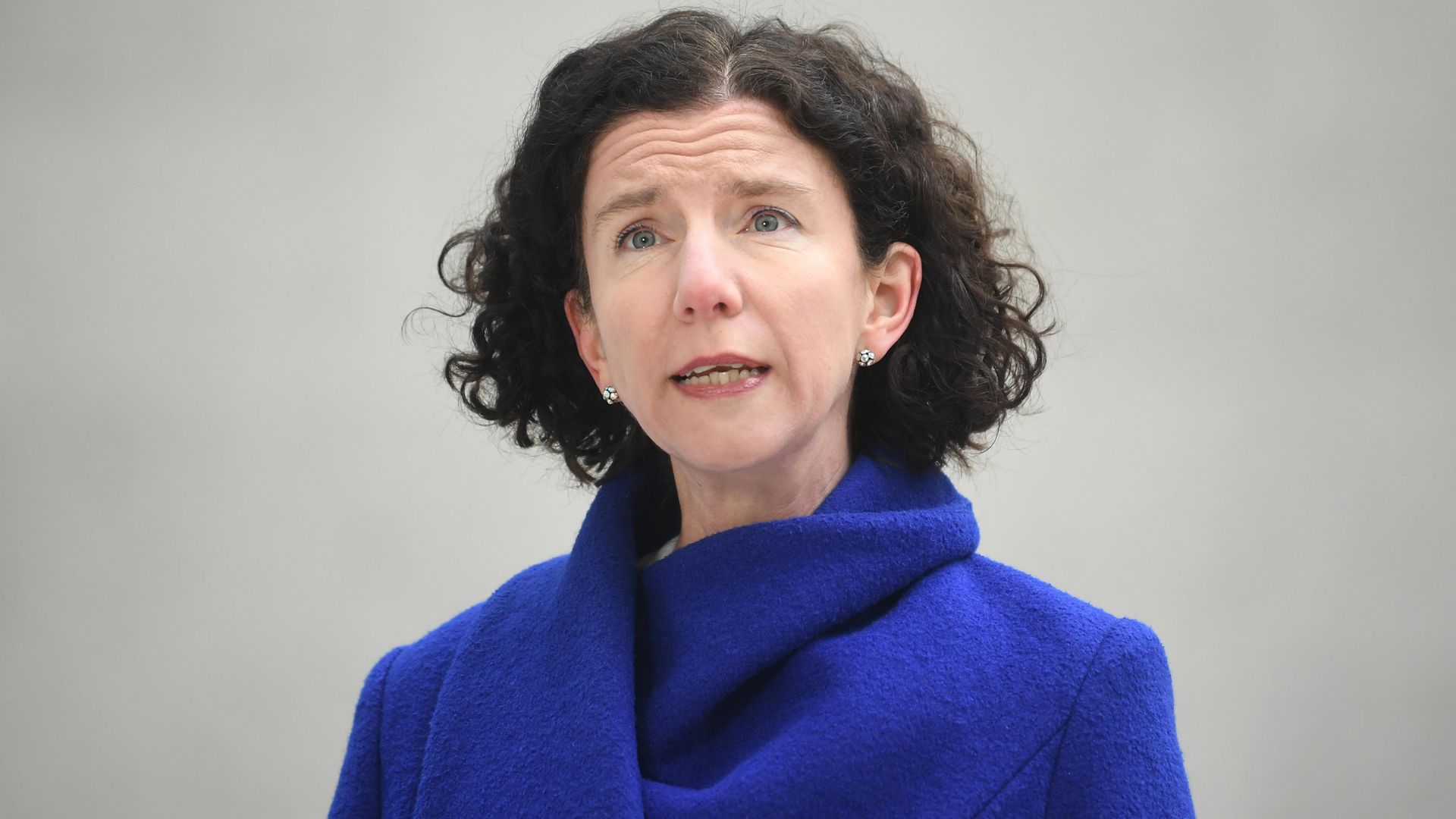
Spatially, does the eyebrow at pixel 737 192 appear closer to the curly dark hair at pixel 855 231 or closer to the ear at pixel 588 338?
the curly dark hair at pixel 855 231

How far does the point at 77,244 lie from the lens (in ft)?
11.1

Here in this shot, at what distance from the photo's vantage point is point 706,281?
64.2 inches

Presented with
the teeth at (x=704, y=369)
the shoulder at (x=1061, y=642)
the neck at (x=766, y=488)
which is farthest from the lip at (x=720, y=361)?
the shoulder at (x=1061, y=642)

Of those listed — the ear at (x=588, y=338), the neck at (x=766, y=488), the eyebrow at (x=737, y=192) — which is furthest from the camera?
the ear at (x=588, y=338)

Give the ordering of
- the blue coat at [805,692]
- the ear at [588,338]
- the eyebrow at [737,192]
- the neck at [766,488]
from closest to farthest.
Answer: the blue coat at [805,692] < the eyebrow at [737,192] < the neck at [766,488] < the ear at [588,338]

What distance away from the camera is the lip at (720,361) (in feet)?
5.41

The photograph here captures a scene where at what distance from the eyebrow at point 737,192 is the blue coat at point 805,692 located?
353 mm

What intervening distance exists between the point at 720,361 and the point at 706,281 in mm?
91

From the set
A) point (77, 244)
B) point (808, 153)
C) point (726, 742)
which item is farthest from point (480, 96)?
point (726, 742)

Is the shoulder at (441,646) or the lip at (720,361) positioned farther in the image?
the shoulder at (441,646)

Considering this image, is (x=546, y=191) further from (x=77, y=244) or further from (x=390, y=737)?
(x=77, y=244)

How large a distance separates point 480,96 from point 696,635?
2.03 metres

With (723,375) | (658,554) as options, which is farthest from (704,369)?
(658,554)

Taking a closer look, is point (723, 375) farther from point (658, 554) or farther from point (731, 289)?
point (658, 554)
